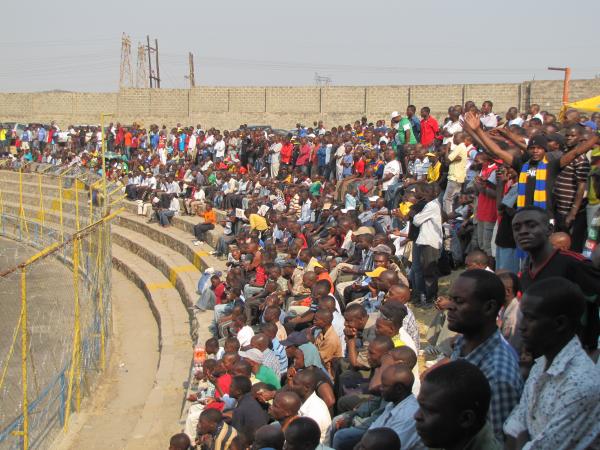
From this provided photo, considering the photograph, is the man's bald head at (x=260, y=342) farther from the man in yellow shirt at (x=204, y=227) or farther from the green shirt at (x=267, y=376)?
the man in yellow shirt at (x=204, y=227)

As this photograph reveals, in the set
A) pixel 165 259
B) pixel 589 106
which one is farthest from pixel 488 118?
pixel 165 259

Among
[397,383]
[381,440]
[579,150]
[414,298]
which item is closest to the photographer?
[381,440]

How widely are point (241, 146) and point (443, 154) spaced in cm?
1209

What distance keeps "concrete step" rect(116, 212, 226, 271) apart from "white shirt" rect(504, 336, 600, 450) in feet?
42.4

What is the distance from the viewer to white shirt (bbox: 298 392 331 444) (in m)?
6.20

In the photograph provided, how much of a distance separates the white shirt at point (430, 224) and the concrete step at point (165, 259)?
585 centimetres

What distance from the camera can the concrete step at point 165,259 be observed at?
15.9 meters

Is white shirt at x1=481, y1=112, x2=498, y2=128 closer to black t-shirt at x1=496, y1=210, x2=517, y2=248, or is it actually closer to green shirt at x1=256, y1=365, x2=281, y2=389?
black t-shirt at x1=496, y1=210, x2=517, y2=248

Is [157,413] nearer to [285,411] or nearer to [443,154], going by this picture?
[285,411]

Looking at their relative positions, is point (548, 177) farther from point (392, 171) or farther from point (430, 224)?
point (392, 171)

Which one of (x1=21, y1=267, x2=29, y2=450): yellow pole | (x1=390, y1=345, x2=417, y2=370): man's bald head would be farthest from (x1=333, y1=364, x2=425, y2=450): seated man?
(x1=21, y1=267, x2=29, y2=450): yellow pole

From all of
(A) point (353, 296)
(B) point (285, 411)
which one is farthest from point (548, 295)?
(A) point (353, 296)

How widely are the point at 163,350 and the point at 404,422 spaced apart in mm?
8844

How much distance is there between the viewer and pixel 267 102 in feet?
112
